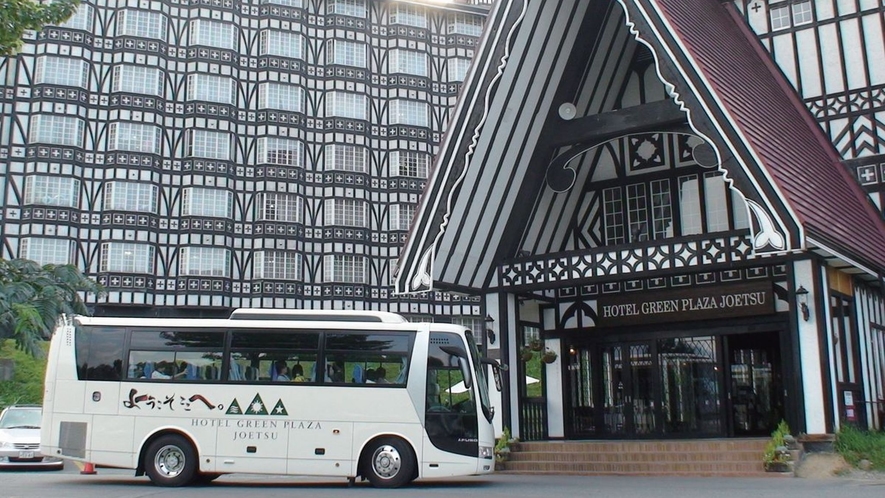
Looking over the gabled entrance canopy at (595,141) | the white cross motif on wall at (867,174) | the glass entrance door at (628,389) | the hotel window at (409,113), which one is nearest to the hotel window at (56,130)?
the hotel window at (409,113)

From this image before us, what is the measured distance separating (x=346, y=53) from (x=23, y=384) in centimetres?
2058

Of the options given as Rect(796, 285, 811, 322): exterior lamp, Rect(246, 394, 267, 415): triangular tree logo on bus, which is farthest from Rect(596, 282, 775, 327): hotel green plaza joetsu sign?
Rect(246, 394, 267, 415): triangular tree logo on bus

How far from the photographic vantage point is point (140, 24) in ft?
136

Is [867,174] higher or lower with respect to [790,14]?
lower

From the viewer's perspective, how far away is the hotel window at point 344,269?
42.2 m

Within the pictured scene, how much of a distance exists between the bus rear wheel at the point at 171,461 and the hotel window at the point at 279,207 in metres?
27.6

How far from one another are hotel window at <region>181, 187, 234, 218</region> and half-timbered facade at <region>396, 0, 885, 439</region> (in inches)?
944

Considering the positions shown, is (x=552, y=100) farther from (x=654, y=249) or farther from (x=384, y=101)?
(x=384, y=101)

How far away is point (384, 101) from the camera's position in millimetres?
44906

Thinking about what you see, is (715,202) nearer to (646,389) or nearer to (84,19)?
(646,389)

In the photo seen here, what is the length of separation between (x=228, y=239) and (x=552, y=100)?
25.4m

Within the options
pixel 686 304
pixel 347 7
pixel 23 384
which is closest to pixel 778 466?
pixel 686 304

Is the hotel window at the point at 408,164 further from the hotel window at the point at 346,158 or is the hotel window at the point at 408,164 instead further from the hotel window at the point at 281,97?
the hotel window at the point at 281,97

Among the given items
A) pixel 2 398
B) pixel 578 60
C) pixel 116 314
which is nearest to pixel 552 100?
pixel 578 60
